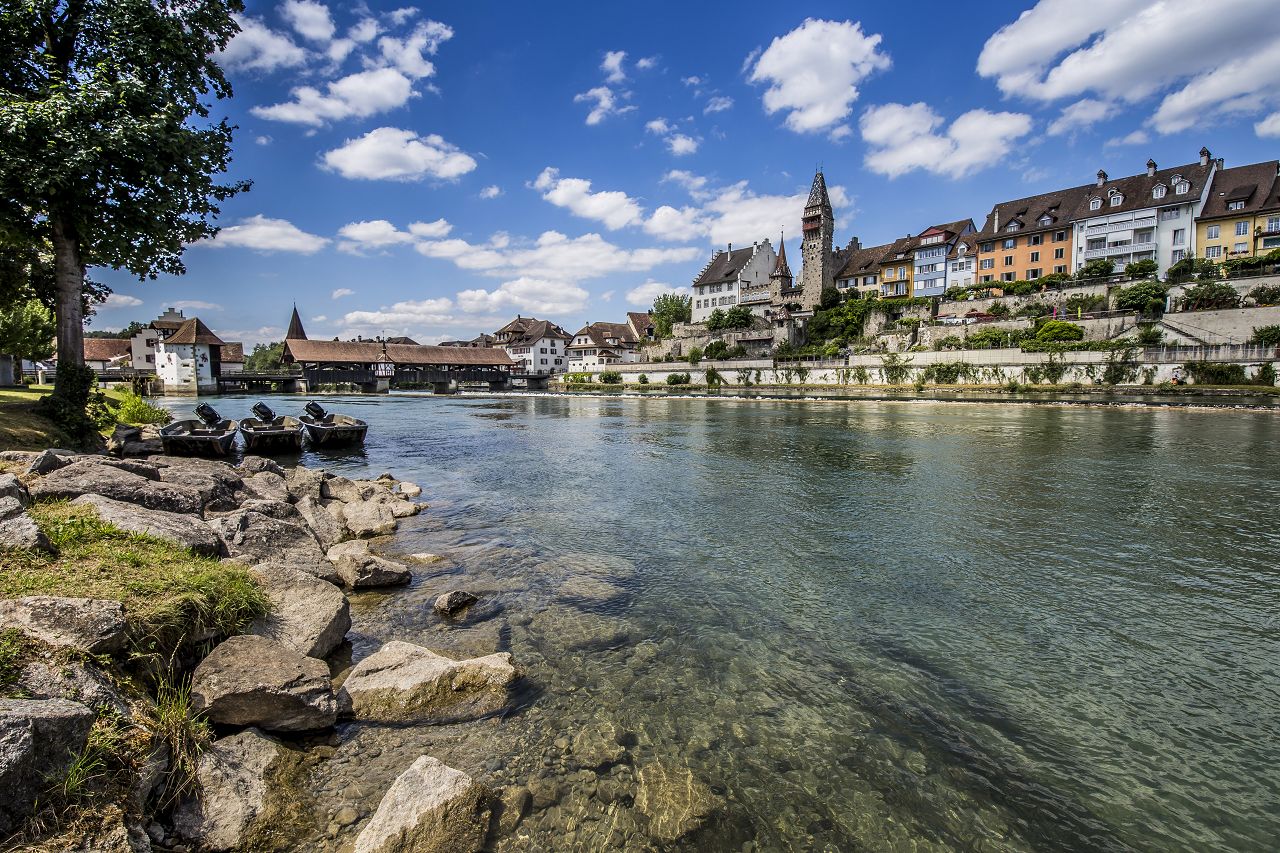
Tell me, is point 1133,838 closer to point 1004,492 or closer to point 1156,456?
point 1004,492

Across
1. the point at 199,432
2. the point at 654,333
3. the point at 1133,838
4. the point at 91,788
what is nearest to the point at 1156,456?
the point at 1133,838

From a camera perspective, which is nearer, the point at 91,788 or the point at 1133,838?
the point at 91,788

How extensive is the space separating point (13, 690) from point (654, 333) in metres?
124

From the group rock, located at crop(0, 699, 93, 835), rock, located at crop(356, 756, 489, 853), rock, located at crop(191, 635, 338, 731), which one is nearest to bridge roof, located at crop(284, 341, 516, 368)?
rock, located at crop(191, 635, 338, 731)

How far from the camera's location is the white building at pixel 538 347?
12344 centimetres

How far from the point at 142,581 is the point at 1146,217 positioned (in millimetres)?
90518

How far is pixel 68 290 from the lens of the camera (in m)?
16.2

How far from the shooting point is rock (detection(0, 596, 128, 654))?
4219 mm

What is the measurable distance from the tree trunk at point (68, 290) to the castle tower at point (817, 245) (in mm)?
88588

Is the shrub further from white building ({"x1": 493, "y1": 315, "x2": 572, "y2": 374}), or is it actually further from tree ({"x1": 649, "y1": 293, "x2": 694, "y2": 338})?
white building ({"x1": 493, "y1": 315, "x2": 572, "y2": 374})

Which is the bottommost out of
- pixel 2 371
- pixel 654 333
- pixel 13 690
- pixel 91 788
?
pixel 91 788

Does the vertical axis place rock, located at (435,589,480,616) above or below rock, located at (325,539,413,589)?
below

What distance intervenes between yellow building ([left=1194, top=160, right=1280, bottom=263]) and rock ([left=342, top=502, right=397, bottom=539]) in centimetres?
8245

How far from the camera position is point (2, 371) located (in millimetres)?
39031
